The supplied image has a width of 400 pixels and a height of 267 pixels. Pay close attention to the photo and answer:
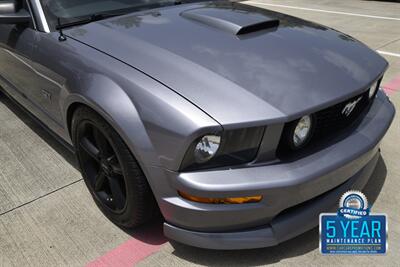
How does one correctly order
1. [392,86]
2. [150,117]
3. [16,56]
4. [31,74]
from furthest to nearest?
[392,86], [16,56], [31,74], [150,117]

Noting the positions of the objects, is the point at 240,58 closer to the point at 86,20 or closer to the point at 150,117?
the point at 150,117

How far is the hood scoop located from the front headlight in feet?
2.82

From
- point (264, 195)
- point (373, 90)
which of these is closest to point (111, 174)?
point (264, 195)

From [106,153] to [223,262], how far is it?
0.89m

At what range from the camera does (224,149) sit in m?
1.82

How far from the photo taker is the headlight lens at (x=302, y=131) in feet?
6.26

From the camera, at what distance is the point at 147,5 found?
2936mm

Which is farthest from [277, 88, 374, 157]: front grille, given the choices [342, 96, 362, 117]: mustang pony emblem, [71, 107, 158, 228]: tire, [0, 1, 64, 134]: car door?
[0, 1, 64, 134]: car door

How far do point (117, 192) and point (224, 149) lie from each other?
32.6 inches

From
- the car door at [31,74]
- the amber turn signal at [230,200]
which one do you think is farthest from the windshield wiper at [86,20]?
the amber turn signal at [230,200]

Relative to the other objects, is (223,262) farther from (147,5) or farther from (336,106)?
(147,5)

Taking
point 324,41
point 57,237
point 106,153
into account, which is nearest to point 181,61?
point 106,153

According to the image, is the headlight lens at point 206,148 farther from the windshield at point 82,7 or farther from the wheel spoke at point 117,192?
the windshield at point 82,7

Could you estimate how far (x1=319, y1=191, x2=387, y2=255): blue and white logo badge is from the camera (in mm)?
2188
